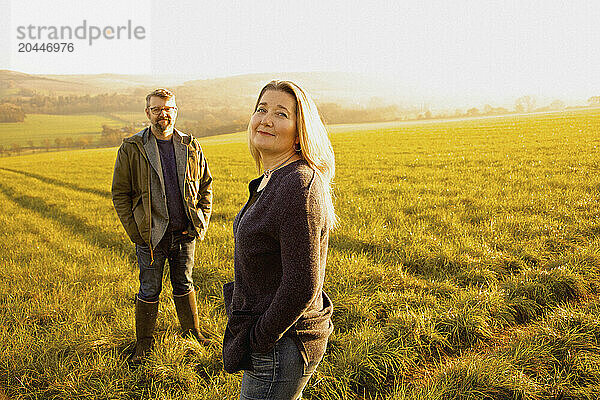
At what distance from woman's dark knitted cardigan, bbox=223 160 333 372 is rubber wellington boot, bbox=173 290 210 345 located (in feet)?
8.93

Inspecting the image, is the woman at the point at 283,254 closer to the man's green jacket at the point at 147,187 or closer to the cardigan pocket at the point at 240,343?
the cardigan pocket at the point at 240,343

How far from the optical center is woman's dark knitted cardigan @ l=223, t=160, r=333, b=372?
6.79ft

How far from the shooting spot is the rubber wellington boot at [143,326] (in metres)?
4.77

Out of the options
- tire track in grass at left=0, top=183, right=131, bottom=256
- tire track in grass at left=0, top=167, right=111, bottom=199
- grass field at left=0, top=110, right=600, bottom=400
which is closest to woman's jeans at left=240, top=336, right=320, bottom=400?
grass field at left=0, top=110, right=600, bottom=400

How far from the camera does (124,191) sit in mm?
Result: 4680

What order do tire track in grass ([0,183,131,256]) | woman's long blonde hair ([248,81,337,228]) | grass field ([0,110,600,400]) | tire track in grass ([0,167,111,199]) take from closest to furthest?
woman's long blonde hair ([248,81,337,228])
grass field ([0,110,600,400])
tire track in grass ([0,183,131,256])
tire track in grass ([0,167,111,199])

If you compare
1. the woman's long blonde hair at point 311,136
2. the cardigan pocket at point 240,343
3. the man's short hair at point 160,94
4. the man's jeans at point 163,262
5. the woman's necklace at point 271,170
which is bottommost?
the man's jeans at point 163,262

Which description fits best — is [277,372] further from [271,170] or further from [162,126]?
[162,126]

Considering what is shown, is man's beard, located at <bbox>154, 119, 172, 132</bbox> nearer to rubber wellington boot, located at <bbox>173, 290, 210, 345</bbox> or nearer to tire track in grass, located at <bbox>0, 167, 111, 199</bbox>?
rubber wellington boot, located at <bbox>173, 290, 210, 345</bbox>

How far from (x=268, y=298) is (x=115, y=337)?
3715mm

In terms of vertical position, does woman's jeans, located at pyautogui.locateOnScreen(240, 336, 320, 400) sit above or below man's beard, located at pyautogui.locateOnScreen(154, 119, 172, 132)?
below

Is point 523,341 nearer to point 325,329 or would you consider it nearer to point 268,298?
point 325,329

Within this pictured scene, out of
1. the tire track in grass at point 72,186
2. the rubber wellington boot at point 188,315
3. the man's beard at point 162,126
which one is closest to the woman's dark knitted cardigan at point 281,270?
the man's beard at point 162,126

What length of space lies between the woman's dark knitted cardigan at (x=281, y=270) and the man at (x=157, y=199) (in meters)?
2.44
